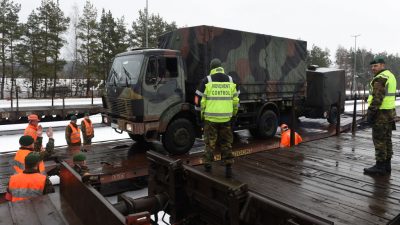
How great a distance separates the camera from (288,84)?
398 inches

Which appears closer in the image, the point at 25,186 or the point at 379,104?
the point at 25,186

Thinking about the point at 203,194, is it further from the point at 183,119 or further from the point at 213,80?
the point at 183,119

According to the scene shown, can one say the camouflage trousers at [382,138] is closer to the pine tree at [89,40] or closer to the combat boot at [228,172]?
the combat boot at [228,172]

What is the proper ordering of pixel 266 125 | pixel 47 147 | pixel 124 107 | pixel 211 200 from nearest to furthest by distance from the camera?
pixel 211 200 → pixel 47 147 → pixel 124 107 → pixel 266 125

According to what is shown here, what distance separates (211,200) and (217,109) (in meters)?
1.40

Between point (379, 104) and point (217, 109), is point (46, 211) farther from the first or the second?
point (379, 104)

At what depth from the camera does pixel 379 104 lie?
15.1 ft

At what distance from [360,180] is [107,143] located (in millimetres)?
6719

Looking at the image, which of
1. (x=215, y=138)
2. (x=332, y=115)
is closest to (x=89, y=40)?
(x=332, y=115)

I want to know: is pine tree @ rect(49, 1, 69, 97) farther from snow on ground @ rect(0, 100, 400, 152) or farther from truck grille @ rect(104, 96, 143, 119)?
truck grille @ rect(104, 96, 143, 119)

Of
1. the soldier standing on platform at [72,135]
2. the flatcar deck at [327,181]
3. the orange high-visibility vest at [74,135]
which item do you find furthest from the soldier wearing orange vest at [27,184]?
the orange high-visibility vest at [74,135]

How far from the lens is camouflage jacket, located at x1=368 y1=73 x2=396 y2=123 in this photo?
459 centimetres

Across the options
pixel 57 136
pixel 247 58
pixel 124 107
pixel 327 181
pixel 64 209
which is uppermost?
pixel 247 58

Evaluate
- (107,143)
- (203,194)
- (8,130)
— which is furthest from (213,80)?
(8,130)
